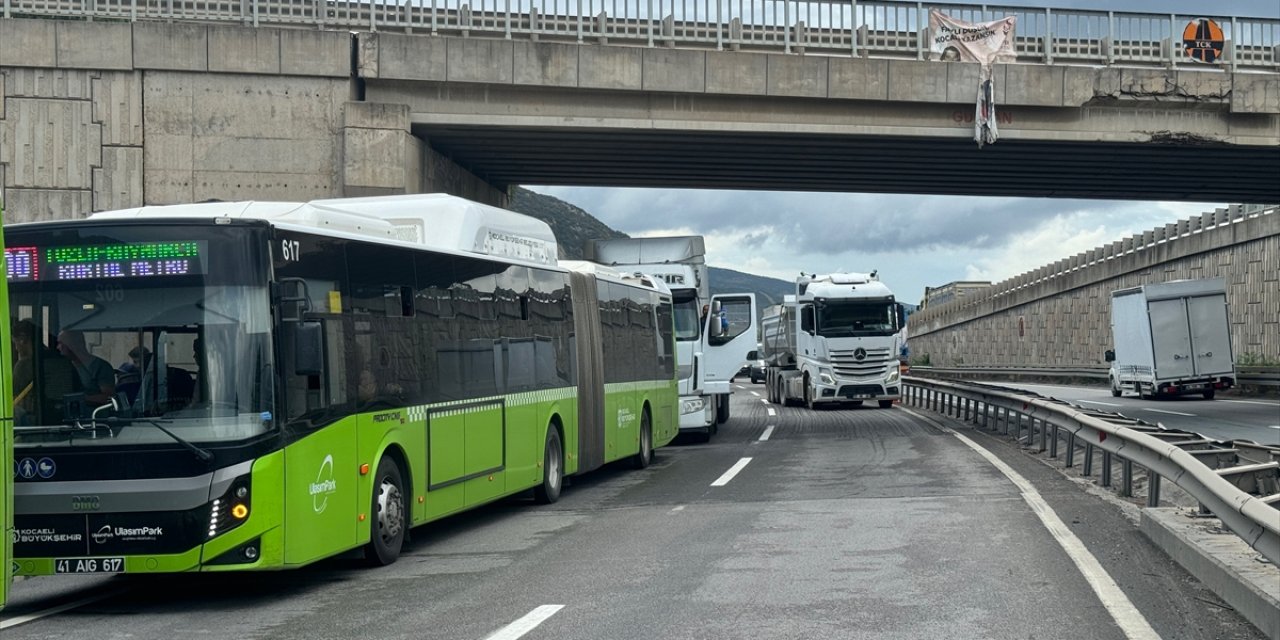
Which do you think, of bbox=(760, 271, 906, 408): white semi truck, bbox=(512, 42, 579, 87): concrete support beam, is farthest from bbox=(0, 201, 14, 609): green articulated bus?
bbox=(760, 271, 906, 408): white semi truck

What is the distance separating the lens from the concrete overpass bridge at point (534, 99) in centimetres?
2211

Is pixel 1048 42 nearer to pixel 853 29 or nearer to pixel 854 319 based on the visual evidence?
pixel 853 29

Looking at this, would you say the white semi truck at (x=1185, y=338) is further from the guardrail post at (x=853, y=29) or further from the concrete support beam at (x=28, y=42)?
the concrete support beam at (x=28, y=42)

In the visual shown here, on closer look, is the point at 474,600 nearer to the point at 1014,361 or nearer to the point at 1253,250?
the point at 1253,250

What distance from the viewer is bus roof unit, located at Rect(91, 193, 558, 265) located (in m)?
10.3

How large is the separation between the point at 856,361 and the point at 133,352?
30.3 meters

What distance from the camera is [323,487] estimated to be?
30.9 feet

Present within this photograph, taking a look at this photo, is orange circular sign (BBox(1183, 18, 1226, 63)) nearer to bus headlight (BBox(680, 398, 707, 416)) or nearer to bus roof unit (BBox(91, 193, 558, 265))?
bus headlight (BBox(680, 398, 707, 416))

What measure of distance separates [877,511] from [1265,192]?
25.4 m

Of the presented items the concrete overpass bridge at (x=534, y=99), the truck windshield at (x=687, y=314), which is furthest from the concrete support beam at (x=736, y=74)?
the truck windshield at (x=687, y=314)

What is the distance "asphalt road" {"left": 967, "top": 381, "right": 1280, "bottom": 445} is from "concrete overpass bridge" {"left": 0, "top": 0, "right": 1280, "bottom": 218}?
5.29 meters

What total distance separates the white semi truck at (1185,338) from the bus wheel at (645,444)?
81.0ft

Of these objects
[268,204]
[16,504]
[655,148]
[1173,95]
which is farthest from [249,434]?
[1173,95]

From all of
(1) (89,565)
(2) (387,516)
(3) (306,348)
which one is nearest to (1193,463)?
(2) (387,516)
